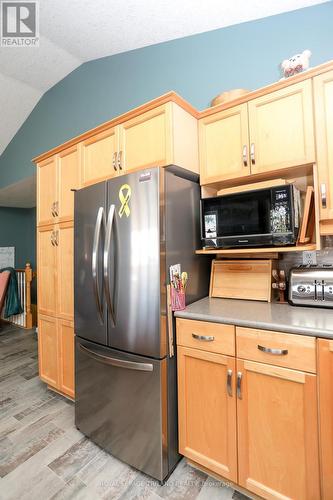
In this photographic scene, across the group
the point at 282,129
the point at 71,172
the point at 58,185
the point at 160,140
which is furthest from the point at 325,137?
the point at 58,185

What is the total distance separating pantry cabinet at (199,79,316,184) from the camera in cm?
142

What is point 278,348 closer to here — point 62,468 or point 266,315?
point 266,315

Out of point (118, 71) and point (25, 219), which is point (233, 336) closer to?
point (118, 71)

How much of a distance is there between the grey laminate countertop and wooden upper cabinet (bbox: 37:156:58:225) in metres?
1.59

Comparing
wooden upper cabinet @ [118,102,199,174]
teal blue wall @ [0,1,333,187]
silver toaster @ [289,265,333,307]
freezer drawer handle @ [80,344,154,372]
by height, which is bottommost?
freezer drawer handle @ [80,344,154,372]

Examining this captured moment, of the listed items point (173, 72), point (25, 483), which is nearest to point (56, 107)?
point (173, 72)

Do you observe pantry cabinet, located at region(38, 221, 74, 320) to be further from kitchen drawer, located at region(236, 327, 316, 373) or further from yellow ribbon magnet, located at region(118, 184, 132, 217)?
kitchen drawer, located at region(236, 327, 316, 373)

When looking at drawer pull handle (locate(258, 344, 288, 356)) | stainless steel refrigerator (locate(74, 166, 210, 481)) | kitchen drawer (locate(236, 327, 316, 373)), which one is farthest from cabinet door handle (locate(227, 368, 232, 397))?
stainless steel refrigerator (locate(74, 166, 210, 481))

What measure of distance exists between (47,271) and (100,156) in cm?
116

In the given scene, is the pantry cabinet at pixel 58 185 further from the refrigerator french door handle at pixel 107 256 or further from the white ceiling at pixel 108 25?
the white ceiling at pixel 108 25

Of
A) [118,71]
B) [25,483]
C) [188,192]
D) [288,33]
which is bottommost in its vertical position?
[25,483]

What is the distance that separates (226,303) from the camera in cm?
165

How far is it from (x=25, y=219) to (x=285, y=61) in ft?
18.0

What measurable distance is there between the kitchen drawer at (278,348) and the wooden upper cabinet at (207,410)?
122 mm
